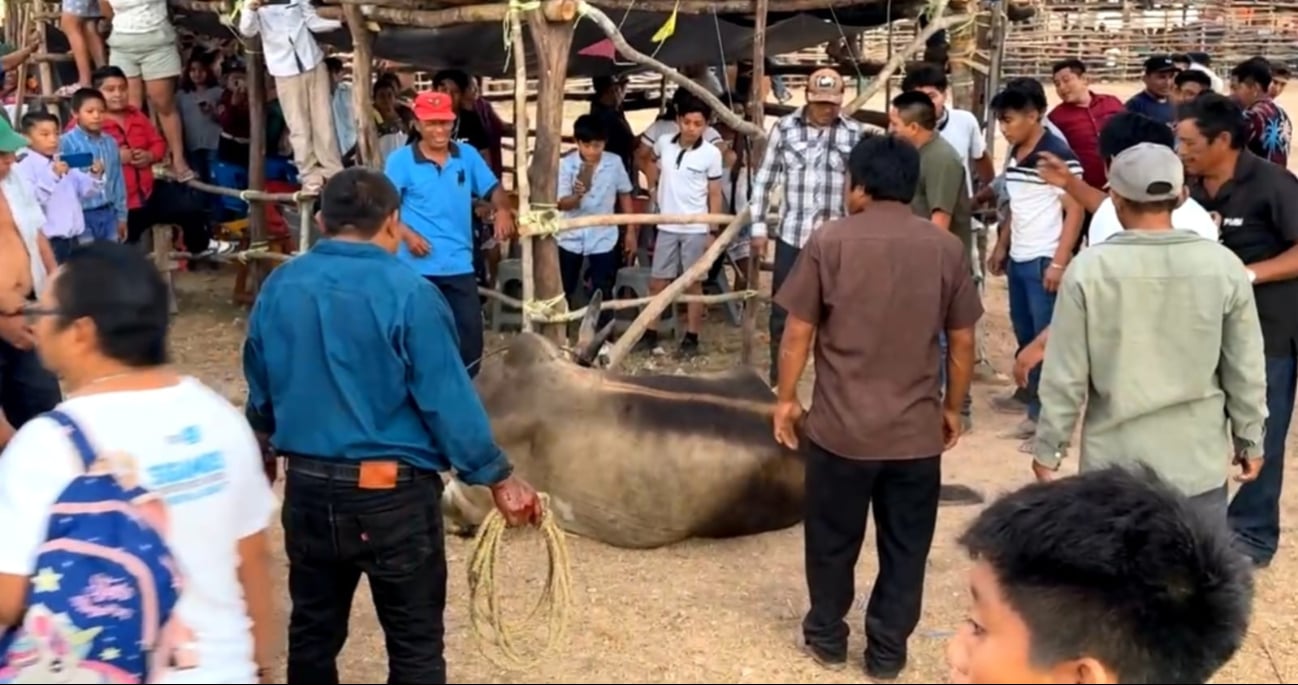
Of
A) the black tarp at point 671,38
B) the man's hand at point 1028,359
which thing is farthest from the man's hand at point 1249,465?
the black tarp at point 671,38

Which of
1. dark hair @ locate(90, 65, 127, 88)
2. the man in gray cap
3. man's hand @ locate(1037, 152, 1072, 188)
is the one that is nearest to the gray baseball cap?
the man in gray cap

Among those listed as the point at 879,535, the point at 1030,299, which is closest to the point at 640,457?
the point at 879,535

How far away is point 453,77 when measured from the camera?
357 inches

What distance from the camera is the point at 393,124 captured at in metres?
9.71

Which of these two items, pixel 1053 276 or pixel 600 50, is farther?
pixel 600 50

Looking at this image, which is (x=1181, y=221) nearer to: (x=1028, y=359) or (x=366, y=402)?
(x=1028, y=359)

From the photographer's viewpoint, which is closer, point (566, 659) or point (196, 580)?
point (196, 580)

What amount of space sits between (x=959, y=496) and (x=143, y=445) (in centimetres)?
441

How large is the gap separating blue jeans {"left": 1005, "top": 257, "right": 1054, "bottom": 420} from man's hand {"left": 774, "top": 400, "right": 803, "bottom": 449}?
8.33ft

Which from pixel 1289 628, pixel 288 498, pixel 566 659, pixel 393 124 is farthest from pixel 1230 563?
pixel 393 124

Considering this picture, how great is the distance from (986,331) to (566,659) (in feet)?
17.6

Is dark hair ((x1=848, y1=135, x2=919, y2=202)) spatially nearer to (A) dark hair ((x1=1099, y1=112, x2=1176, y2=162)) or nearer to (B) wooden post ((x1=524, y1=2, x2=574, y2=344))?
(A) dark hair ((x1=1099, y1=112, x2=1176, y2=162))

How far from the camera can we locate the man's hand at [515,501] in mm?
3580

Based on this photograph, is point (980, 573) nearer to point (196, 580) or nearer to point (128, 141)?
point (196, 580)
